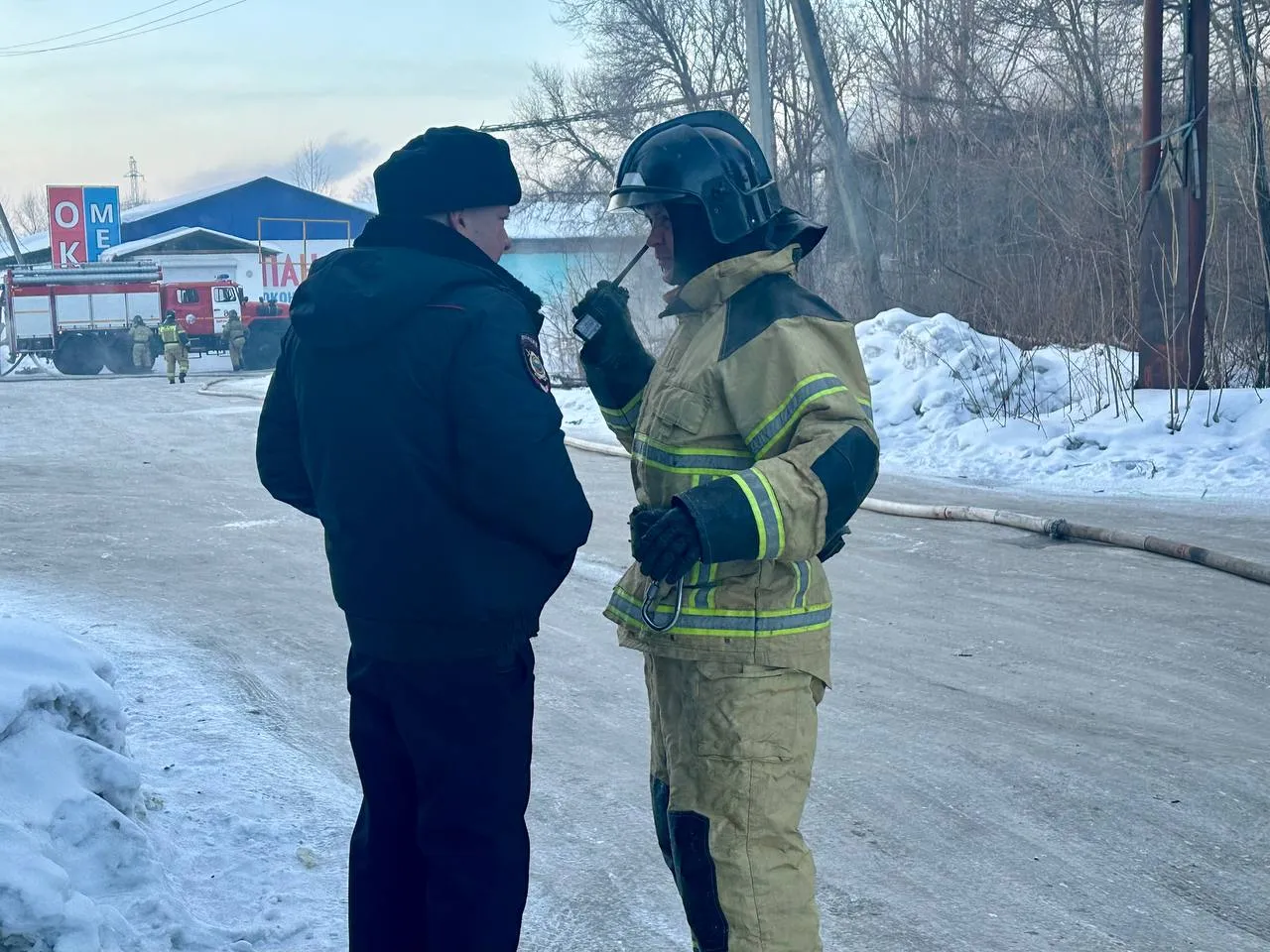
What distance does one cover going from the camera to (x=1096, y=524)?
9039 millimetres

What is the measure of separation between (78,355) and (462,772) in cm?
3707

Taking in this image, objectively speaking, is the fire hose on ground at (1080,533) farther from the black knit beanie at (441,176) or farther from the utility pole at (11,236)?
the utility pole at (11,236)

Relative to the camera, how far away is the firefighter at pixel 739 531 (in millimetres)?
2430

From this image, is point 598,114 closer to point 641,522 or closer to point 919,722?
point 919,722

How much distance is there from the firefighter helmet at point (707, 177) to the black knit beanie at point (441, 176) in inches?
11.4

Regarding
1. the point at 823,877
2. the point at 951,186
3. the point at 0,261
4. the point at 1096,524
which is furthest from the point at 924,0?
the point at 0,261

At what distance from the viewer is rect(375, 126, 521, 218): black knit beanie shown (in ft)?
8.82

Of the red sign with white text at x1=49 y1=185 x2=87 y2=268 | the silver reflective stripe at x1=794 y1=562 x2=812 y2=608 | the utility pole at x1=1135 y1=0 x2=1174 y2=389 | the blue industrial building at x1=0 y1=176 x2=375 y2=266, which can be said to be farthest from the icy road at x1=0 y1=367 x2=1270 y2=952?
the blue industrial building at x1=0 y1=176 x2=375 y2=266

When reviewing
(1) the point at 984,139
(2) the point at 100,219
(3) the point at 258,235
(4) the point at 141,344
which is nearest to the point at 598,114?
(1) the point at 984,139

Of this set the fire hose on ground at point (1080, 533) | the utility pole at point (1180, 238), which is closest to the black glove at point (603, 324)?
the fire hose on ground at point (1080, 533)

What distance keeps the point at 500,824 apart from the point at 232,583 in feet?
20.1

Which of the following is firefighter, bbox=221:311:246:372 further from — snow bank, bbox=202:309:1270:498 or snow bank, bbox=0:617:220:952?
snow bank, bbox=0:617:220:952

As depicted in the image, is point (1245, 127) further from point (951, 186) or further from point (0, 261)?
point (0, 261)

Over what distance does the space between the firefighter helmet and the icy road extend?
89 centimetres
